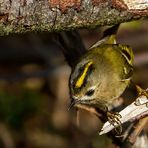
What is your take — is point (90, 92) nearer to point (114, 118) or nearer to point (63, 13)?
point (114, 118)

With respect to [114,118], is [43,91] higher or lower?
lower

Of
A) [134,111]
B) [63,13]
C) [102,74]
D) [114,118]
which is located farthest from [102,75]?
[63,13]

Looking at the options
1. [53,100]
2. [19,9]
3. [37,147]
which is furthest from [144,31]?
[19,9]

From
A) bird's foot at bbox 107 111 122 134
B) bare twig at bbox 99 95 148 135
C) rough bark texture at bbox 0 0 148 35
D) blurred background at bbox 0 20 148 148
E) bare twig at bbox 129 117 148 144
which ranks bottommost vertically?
blurred background at bbox 0 20 148 148

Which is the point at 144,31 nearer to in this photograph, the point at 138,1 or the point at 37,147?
the point at 37,147

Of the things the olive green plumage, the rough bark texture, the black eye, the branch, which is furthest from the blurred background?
the rough bark texture

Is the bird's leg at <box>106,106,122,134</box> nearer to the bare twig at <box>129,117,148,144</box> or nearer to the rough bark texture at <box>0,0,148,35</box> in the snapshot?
the bare twig at <box>129,117,148,144</box>
